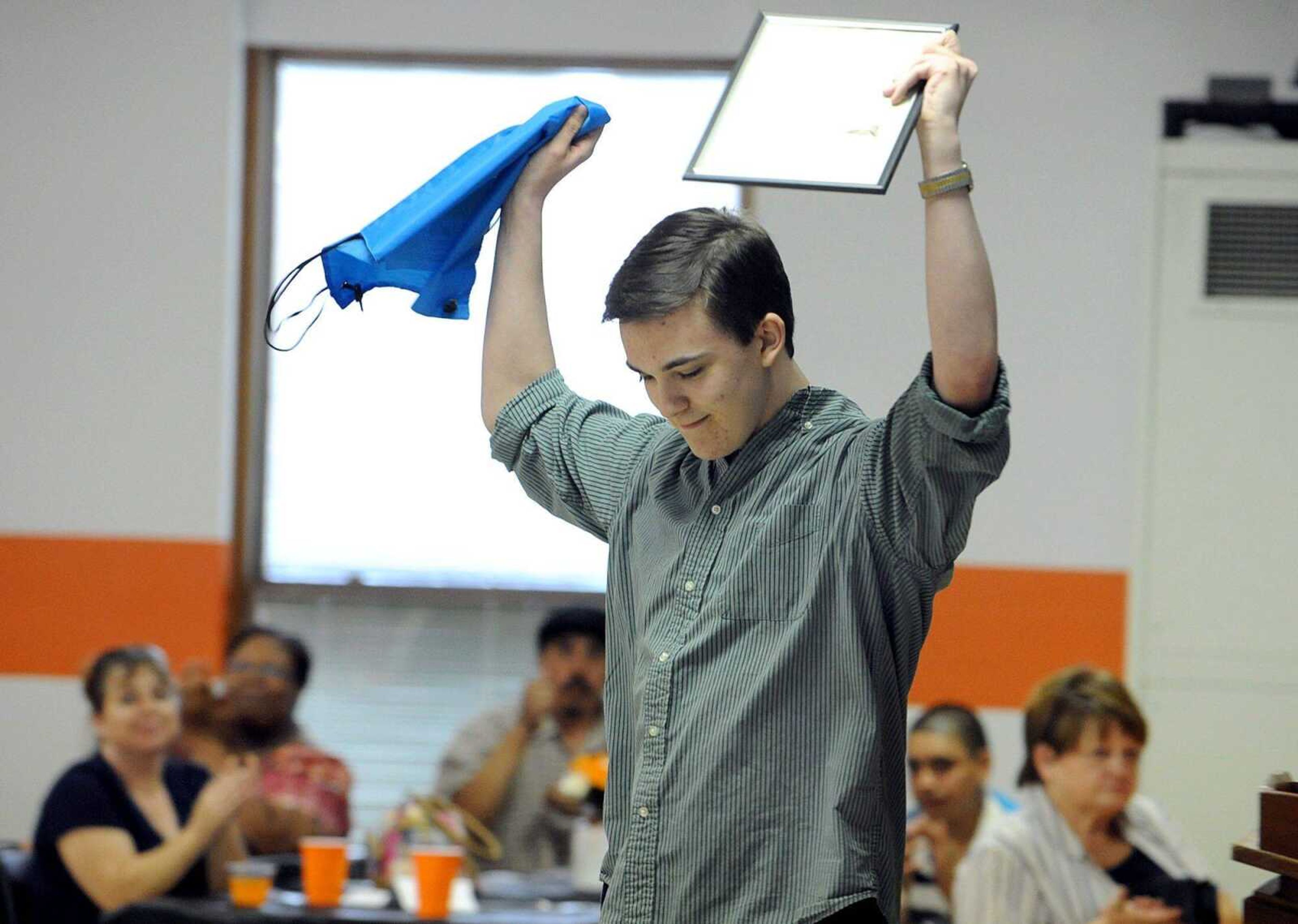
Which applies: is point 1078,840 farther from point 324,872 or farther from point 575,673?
point 575,673

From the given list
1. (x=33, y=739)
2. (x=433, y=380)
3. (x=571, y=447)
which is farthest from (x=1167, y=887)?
(x=33, y=739)

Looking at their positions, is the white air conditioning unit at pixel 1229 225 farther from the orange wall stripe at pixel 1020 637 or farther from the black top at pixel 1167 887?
the black top at pixel 1167 887

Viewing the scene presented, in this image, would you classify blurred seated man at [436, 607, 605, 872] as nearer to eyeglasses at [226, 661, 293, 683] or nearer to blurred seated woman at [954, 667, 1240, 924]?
eyeglasses at [226, 661, 293, 683]

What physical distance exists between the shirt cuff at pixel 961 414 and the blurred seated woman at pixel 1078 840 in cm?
180

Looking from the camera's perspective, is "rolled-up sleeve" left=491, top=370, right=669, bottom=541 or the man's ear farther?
"rolled-up sleeve" left=491, top=370, right=669, bottom=541

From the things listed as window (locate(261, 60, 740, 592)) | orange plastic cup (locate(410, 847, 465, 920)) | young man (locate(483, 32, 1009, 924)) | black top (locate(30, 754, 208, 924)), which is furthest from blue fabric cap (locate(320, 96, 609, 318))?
window (locate(261, 60, 740, 592))

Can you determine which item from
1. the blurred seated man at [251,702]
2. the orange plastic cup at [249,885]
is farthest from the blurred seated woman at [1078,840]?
the blurred seated man at [251,702]

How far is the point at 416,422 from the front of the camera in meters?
4.80

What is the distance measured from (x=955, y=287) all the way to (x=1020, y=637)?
11.6ft

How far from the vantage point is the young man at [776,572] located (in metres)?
1.24

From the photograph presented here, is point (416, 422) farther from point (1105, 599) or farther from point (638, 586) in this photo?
point (638, 586)

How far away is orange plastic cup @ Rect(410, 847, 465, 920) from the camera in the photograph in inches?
109

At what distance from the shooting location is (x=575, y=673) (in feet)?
13.2

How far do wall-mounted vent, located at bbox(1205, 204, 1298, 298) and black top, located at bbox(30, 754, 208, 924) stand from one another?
3.26 metres
